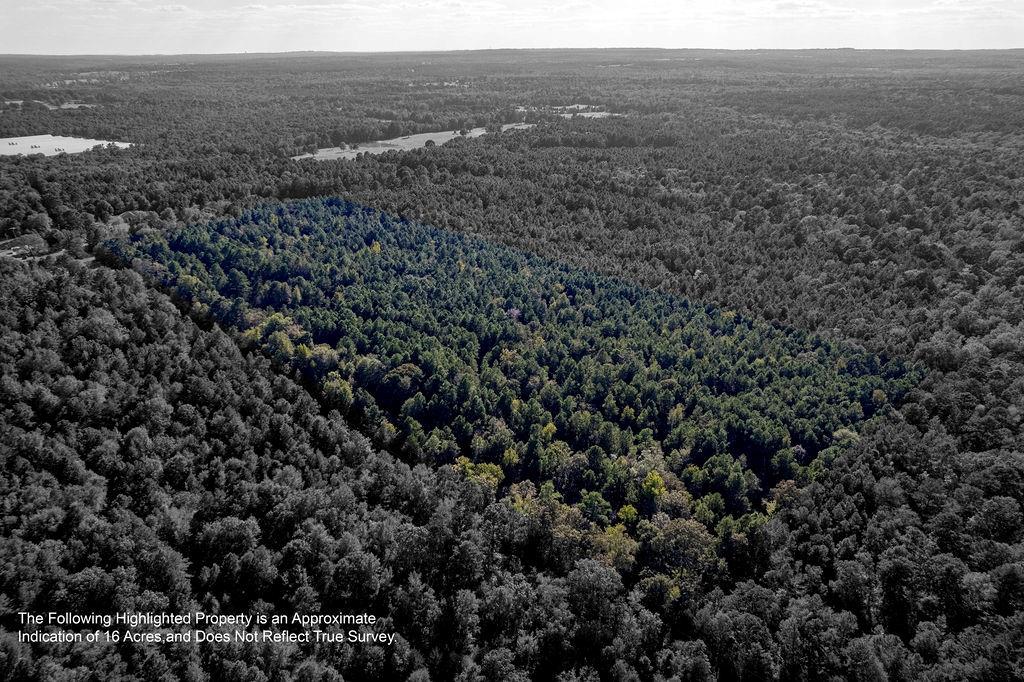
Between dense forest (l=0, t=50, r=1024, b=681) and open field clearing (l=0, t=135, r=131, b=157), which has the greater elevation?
open field clearing (l=0, t=135, r=131, b=157)

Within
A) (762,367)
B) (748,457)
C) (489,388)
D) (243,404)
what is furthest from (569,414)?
(243,404)

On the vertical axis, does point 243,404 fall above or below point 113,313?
below

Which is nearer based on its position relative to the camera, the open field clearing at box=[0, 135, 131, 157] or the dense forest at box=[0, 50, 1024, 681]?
the dense forest at box=[0, 50, 1024, 681]

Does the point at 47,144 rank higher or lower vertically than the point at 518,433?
higher

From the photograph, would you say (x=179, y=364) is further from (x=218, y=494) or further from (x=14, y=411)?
(x=218, y=494)

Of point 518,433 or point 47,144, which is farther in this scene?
point 47,144
